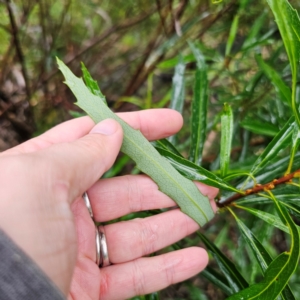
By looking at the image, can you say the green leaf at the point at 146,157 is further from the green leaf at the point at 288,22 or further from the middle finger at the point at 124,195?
the green leaf at the point at 288,22

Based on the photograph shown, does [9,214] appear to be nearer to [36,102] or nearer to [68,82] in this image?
[68,82]

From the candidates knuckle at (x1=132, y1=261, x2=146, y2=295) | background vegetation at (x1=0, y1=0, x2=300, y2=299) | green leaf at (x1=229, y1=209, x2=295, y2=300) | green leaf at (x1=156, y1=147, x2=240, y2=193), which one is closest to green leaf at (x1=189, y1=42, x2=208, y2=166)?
background vegetation at (x1=0, y1=0, x2=300, y2=299)

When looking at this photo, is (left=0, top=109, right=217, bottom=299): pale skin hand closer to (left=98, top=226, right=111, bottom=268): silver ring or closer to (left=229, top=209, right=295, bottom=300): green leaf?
(left=98, top=226, right=111, bottom=268): silver ring

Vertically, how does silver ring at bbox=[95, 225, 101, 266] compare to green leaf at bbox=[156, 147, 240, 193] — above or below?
below

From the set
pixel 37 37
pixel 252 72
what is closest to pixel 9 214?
pixel 252 72

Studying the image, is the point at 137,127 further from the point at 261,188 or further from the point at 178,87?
the point at 261,188

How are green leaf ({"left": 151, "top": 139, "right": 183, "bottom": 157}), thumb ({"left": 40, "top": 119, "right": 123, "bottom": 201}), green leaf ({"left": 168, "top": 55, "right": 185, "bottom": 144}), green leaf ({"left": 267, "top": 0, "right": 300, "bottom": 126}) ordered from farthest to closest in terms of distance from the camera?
1. green leaf ({"left": 168, "top": 55, "right": 185, "bottom": 144})
2. green leaf ({"left": 151, "top": 139, "right": 183, "bottom": 157})
3. thumb ({"left": 40, "top": 119, "right": 123, "bottom": 201})
4. green leaf ({"left": 267, "top": 0, "right": 300, "bottom": 126})

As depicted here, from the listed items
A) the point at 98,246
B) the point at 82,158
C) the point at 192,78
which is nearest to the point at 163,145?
the point at 82,158
